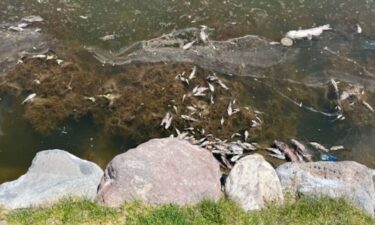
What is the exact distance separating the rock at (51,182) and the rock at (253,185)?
9.82 ft

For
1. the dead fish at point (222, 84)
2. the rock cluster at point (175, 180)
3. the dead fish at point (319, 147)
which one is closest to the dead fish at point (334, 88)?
the dead fish at point (319, 147)

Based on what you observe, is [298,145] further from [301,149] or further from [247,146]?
[247,146]

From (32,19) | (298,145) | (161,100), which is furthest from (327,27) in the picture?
(32,19)

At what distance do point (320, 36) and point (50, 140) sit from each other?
9556mm

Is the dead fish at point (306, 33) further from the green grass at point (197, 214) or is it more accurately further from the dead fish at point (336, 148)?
the green grass at point (197, 214)

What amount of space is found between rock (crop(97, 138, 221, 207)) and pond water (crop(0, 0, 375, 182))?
91.8 inches

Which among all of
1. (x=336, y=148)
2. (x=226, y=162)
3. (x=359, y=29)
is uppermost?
(x=359, y=29)

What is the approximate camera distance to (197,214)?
10.4 m

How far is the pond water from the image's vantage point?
13.9m

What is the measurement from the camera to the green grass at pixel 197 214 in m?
9.97

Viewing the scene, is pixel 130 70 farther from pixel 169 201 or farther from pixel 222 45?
pixel 169 201

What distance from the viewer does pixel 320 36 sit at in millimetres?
17531

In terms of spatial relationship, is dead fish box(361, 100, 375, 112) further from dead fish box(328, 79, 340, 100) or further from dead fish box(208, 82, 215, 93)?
dead fish box(208, 82, 215, 93)

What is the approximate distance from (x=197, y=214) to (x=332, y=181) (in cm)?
339
